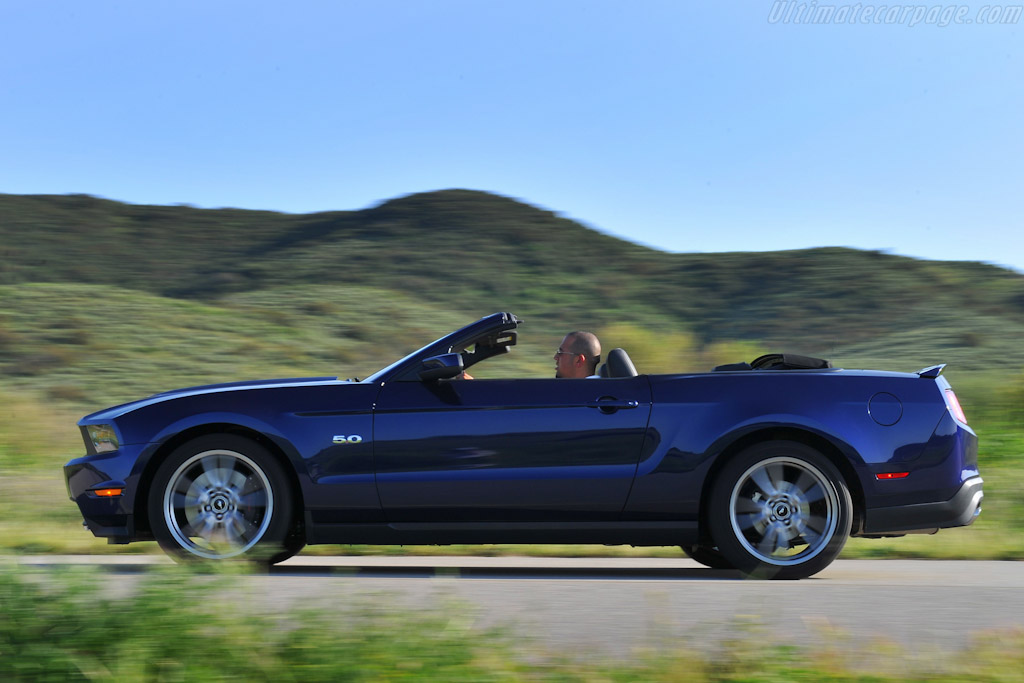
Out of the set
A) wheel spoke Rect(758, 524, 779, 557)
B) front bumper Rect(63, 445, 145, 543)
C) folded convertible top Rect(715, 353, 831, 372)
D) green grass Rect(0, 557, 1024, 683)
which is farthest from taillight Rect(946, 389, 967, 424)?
front bumper Rect(63, 445, 145, 543)

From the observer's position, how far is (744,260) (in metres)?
42.8

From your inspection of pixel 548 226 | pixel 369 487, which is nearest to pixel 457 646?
pixel 369 487

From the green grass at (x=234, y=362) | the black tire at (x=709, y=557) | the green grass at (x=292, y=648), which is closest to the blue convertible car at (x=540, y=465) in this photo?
the black tire at (x=709, y=557)

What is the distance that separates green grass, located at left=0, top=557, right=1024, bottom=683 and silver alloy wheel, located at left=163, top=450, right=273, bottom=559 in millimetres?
2254

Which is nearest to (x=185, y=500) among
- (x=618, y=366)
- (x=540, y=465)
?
(x=540, y=465)

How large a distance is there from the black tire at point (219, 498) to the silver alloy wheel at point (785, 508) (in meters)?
2.35

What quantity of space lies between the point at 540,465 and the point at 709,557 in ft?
4.84

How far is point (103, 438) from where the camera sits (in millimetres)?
6270

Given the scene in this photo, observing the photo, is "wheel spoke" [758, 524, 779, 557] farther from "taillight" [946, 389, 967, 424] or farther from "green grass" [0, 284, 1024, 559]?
"green grass" [0, 284, 1024, 559]

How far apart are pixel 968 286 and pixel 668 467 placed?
35.4 m

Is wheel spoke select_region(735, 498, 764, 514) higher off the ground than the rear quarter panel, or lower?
lower

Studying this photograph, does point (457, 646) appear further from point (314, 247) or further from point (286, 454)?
point (314, 247)

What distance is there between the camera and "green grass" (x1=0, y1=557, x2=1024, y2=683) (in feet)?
11.0

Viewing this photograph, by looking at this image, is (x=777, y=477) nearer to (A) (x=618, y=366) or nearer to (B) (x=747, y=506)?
(B) (x=747, y=506)
